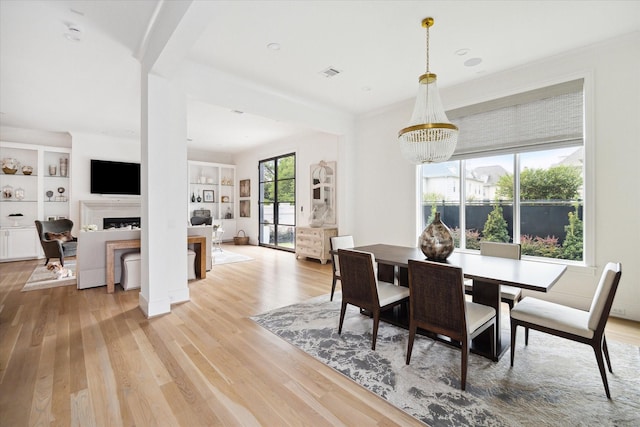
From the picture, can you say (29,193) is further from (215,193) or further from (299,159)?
(299,159)

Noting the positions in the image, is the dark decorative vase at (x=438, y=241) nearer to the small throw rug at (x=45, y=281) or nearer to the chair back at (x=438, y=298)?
the chair back at (x=438, y=298)

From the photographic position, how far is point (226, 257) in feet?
22.5

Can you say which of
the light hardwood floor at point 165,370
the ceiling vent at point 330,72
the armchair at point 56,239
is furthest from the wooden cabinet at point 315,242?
the armchair at point 56,239

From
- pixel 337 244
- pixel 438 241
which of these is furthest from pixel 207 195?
pixel 438 241

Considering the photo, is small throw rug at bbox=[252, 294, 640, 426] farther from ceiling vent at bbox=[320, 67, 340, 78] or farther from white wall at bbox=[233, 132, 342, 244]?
white wall at bbox=[233, 132, 342, 244]

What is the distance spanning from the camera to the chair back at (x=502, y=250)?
308 cm

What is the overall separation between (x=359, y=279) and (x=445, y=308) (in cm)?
79

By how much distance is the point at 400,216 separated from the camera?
17.4ft

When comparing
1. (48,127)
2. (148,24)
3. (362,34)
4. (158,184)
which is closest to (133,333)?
(158,184)

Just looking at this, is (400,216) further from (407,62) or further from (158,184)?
(158,184)

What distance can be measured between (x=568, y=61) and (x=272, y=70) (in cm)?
374

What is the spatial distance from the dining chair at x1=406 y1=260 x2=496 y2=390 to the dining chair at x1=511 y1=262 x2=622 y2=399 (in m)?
0.24

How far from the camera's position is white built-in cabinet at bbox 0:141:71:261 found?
624 centimetres

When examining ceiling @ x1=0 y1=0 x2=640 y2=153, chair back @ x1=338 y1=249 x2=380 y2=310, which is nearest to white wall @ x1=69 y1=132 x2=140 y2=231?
ceiling @ x1=0 y1=0 x2=640 y2=153
